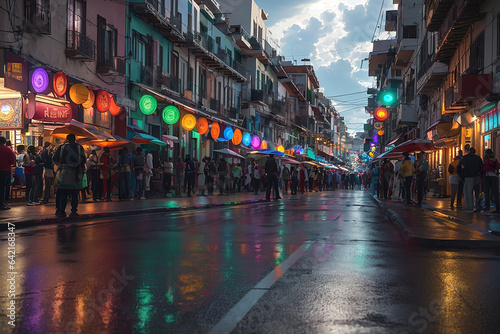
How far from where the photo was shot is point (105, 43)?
2558 cm

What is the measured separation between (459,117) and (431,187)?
666cm

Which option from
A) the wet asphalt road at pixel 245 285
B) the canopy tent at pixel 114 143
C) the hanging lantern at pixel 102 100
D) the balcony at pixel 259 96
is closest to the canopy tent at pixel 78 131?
the canopy tent at pixel 114 143

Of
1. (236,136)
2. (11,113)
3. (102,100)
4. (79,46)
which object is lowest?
(11,113)

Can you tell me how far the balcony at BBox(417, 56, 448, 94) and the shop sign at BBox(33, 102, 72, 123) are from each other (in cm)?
2064

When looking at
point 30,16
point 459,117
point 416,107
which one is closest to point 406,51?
point 416,107

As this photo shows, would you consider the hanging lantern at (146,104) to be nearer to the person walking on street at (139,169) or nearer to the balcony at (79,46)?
the person walking on street at (139,169)

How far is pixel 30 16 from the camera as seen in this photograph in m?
19.1

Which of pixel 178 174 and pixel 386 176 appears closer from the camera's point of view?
pixel 178 174

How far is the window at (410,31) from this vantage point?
1850 inches

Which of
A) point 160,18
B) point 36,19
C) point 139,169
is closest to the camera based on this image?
point 36,19

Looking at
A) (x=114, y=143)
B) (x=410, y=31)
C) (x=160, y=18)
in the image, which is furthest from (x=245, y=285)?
(x=410, y=31)

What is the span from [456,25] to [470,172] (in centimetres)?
1038

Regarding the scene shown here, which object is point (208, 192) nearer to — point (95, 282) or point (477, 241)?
point (477, 241)

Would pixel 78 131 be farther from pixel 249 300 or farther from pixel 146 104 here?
pixel 249 300
